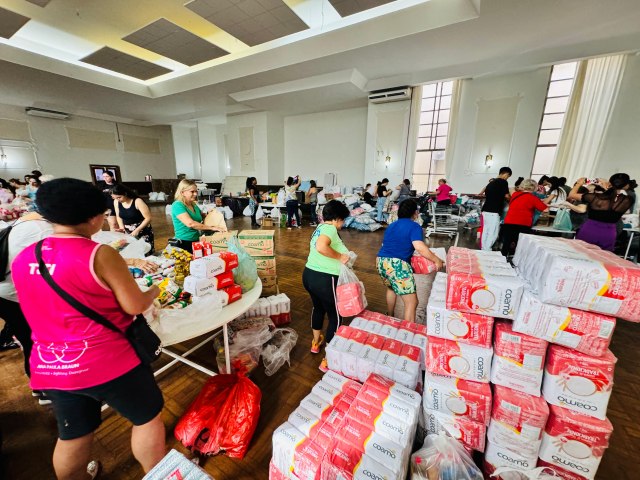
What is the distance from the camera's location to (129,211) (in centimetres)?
295

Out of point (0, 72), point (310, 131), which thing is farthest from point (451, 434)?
point (0, 72)

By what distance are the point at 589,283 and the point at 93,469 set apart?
2376 millimetres

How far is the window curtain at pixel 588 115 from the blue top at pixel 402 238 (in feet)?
24.3

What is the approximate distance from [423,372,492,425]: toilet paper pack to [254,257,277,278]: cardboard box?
6.12 feet

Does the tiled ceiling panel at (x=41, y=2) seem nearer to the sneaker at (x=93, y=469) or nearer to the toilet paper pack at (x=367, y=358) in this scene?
the sneaker at (x=93, y=469)

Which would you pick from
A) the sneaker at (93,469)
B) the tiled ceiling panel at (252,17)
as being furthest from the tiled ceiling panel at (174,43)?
the sneaker at (93,469)

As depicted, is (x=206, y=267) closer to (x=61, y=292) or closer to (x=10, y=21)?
(x=61, y=292)

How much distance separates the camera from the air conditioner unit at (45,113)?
9.92 meters

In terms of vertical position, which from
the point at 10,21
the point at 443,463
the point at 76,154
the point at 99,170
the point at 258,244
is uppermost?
the point at 10,21

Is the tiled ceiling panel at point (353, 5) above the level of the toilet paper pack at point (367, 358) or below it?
above

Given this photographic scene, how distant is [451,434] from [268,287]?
2.02m

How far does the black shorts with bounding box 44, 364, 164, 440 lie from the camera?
0.91 metres

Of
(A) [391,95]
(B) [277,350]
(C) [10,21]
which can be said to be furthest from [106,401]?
(A) [391,95]

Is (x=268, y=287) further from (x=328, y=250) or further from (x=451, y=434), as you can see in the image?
(x=451, y=434)
